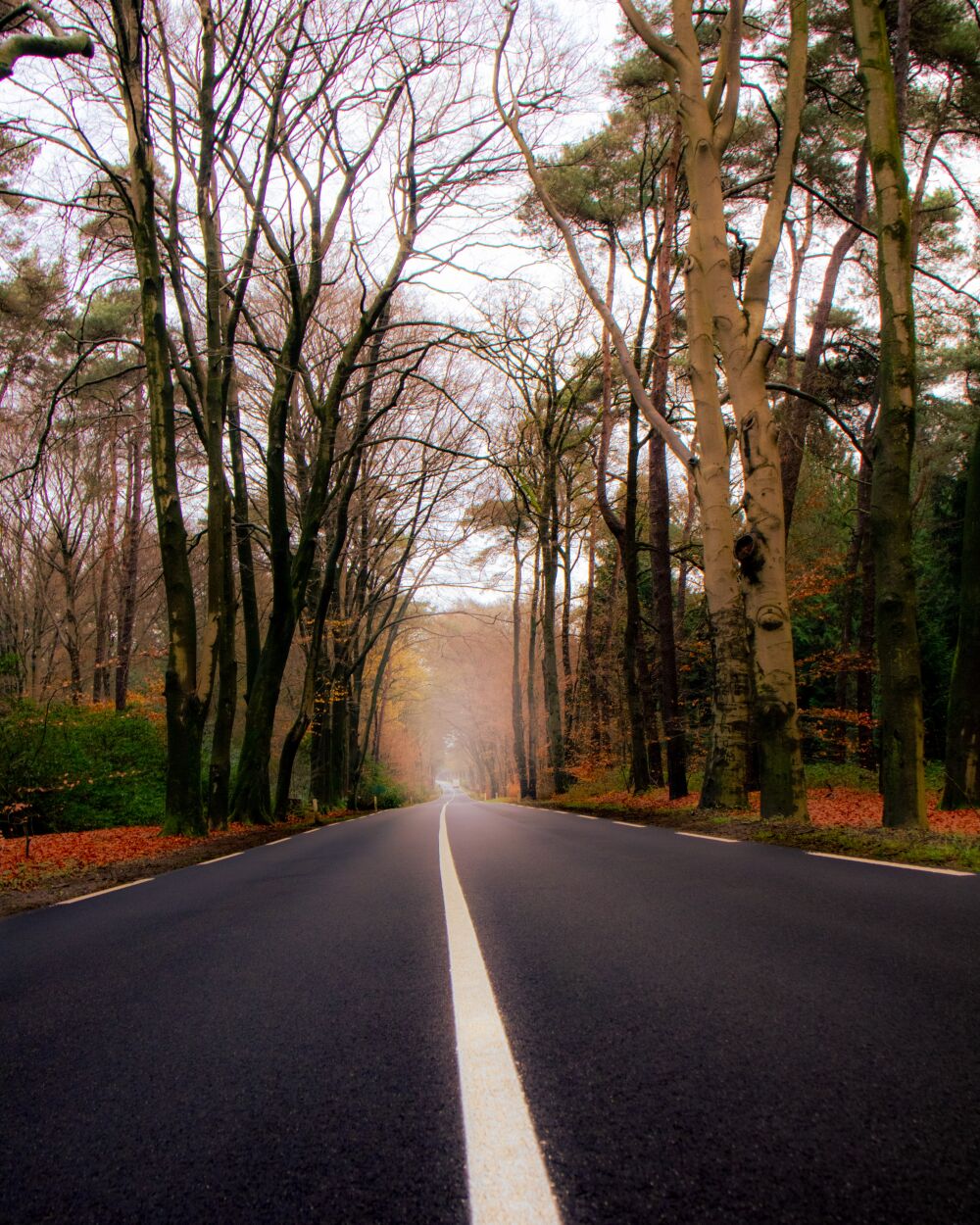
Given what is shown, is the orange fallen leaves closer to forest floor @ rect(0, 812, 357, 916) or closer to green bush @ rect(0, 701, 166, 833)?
forest floor @ rect(0, 812, 357, 916)

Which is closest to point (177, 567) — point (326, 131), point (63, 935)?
point (63, 935)

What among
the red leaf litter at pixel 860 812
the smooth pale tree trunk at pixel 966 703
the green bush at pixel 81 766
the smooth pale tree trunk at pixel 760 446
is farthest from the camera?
the green bush at pixel 81 766

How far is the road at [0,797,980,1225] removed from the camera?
1156 mm

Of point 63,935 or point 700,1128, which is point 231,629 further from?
point 700,1128

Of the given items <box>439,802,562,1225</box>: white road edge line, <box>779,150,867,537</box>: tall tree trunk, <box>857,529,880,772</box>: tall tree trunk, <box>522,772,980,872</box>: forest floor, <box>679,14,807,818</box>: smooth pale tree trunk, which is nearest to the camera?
<box>439,802,562,1225</box>: white road edge line

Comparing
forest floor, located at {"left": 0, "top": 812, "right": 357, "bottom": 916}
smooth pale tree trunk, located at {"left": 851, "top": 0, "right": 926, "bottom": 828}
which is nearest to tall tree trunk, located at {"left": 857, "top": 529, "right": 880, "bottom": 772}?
smooth pale tree trunk, located at {"left": 851, "top": 0, "right": 926, "bottom": 828}

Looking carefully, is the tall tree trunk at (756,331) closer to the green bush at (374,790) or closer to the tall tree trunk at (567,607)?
the tall tree trunk at (567,607)

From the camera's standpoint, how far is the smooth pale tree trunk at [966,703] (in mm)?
8516

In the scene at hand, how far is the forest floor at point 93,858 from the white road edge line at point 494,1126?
190 inches

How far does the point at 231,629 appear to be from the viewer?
13672 mm

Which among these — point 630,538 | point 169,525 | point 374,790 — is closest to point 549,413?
point 630,538

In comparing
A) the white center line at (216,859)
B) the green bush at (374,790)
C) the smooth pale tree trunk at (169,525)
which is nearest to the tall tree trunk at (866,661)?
the white center line at (216,859)

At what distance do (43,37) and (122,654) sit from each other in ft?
58.2

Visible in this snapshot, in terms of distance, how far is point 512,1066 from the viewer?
1.66 meters
